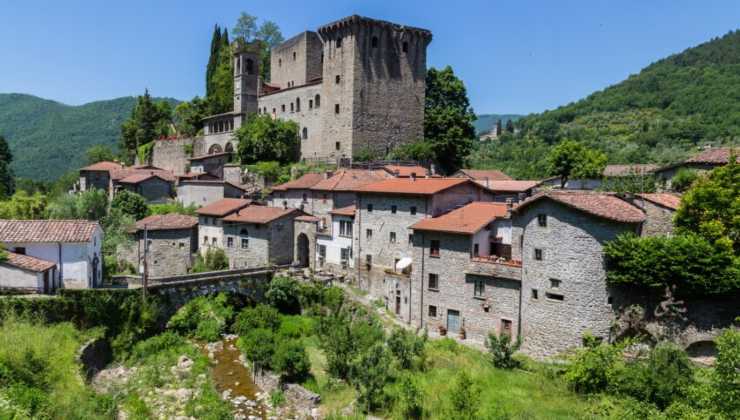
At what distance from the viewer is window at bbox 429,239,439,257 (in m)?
32.2

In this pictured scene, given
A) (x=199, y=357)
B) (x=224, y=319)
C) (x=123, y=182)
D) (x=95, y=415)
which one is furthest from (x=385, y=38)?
(x=95, y=415)

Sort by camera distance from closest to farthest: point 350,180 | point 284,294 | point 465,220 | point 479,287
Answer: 1. point 479,287
2. point 465,220
3. point 284,294
4. point 350,180

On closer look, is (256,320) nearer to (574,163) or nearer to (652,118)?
(574,163)

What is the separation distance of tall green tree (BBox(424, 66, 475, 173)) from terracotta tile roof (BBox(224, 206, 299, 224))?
19.4 metres

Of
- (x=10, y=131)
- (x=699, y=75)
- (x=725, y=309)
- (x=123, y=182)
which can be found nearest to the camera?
(x=725, y=309)

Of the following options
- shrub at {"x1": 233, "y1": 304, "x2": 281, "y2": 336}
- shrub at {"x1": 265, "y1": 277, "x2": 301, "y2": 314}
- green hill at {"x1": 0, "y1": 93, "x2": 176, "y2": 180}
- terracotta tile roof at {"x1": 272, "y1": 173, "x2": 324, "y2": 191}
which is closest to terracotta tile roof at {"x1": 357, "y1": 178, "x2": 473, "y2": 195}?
terracotta tile roof at {"x1": 272, "y1": 173, "x2": 324, "y2": 191}

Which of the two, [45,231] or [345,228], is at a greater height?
[45,231]

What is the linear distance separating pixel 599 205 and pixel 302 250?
23.5 meters

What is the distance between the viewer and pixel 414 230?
3303cm

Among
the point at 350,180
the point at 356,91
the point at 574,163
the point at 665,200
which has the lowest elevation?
the point at 665,200

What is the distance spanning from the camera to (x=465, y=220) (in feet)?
105

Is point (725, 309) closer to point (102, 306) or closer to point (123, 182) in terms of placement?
point (102, 306)

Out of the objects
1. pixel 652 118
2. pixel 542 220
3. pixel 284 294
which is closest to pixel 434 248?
pixel 542 220

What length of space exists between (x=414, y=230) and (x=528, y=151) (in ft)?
257
